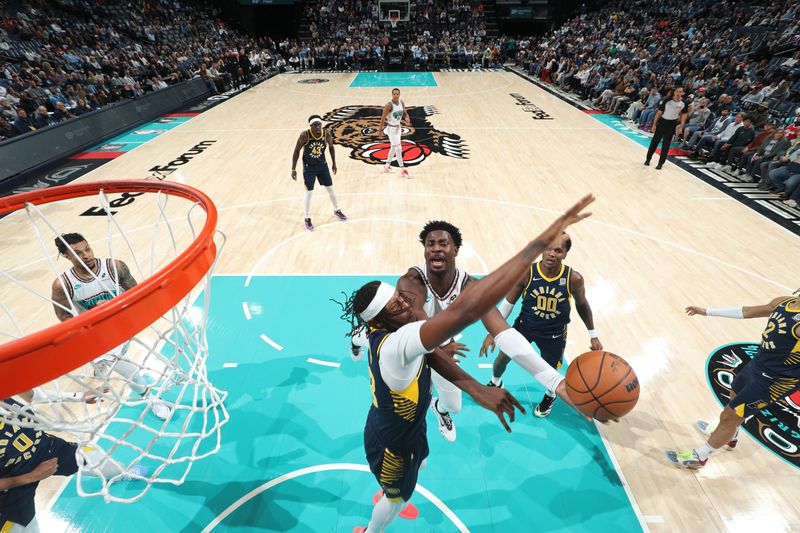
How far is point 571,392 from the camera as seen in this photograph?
2.31 m

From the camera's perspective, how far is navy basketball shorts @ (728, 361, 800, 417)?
2898mm

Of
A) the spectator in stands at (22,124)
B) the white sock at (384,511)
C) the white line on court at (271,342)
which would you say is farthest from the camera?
the spectator in stands at (22,124)

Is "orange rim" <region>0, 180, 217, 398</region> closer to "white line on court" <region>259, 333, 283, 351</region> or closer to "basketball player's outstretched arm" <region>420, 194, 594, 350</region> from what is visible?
"basketball player's outstretched arm" <region>420, 194, 594, 350</region>

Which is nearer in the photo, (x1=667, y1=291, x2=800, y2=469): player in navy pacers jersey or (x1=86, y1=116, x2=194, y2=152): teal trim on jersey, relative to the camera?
(x1=667, y1=291, x2=800, y2=469): player in navy pacers jersey

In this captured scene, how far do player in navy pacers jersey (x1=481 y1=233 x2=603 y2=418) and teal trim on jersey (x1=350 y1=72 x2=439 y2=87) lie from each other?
61.1 ft

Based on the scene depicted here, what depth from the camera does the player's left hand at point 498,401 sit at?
1.94 m

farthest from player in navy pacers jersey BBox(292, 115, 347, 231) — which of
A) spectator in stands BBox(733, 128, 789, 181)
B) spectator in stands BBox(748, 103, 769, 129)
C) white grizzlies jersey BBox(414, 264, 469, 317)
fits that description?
spectator in stands BBox(748, 103, 769, 129)

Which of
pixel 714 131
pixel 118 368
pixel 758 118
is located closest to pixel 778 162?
pixel 758 118

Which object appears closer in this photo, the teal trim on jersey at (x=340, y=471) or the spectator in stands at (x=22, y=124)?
the teal trim on jersey at (x=340, y=471)

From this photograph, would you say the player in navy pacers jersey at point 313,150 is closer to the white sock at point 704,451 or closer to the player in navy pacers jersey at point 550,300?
the player in navy pacers jersey at point 550,300

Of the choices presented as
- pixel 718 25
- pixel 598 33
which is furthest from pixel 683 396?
pixel 598 33

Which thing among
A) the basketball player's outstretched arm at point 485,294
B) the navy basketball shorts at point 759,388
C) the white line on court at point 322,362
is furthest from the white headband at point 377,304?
the navy basketball shorts at point 759,388

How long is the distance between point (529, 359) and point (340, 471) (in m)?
2.08

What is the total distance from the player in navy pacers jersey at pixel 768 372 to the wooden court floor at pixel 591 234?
0.48 meters
